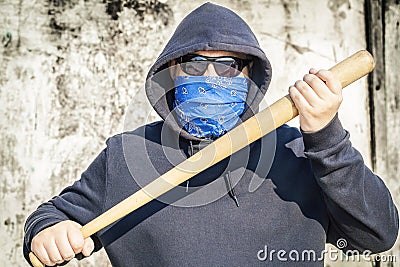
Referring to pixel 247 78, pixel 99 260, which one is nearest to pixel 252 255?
pixel 247 78

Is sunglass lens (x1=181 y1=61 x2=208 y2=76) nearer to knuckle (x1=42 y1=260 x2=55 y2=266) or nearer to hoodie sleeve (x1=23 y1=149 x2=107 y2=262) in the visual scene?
hoodie sleeve (x1=23 y1=149 x2=107 y2=262)

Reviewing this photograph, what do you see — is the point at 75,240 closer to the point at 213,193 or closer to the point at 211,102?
the point at 213,193

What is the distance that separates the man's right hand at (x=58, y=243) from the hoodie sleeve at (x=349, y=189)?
61cm

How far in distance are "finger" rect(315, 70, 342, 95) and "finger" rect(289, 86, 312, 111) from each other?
0.06 metres

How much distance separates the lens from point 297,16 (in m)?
3.34

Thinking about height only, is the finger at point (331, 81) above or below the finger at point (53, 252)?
above

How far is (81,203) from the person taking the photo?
211cm

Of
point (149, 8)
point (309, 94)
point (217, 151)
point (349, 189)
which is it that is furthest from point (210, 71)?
point (149, 8)

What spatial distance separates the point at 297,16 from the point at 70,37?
1.03 metres

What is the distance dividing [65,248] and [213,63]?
63cm

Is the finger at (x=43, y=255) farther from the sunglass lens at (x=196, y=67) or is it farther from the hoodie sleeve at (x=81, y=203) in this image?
the sunglass lens at (x=196, y=67)

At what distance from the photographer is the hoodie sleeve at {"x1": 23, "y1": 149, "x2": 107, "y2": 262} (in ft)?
6.70

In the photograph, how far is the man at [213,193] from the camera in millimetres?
1866

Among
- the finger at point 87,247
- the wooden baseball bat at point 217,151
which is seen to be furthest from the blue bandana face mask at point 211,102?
the finger at point 87,247
